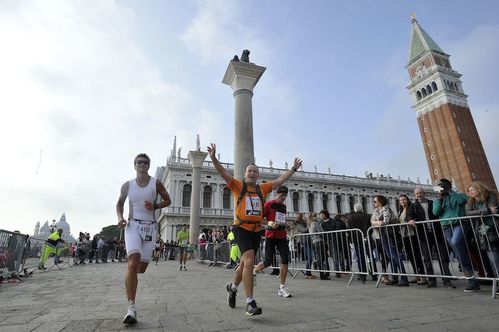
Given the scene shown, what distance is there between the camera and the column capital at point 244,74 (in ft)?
33.6

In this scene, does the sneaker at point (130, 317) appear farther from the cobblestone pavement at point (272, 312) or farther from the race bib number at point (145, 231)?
the race bib number at point (145, 231)

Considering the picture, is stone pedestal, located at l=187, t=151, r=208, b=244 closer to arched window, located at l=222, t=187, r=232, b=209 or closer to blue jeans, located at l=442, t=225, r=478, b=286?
blue jeans, located at l=442, t=225, r=478, b=286

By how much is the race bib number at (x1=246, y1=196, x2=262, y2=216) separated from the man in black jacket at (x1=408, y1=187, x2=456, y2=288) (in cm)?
321

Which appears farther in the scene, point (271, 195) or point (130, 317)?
point (271, 195)

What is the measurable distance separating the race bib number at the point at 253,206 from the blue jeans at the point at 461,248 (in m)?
3.43

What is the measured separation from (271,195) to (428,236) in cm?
3177

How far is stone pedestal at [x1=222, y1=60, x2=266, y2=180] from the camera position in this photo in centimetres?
962

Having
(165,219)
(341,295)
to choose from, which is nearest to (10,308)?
(341,295)

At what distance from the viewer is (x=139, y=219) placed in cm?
327

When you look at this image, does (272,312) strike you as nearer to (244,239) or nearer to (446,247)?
(244,239)

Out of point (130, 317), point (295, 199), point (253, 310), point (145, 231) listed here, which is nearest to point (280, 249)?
point (253, 310)

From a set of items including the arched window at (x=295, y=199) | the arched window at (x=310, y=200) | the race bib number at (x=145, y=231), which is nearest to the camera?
the race bib number at (x=145, y=231)

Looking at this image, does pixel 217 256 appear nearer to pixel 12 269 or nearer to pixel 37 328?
pixel 12 269

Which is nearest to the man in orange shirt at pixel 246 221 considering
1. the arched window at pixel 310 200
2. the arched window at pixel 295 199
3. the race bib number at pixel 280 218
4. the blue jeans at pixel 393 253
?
the race bib number at pixel 280 218
